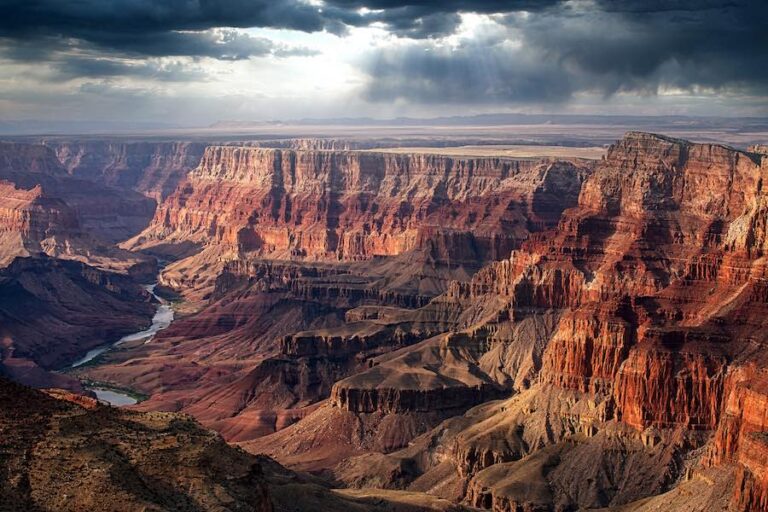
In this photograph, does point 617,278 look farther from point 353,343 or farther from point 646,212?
point 353,343

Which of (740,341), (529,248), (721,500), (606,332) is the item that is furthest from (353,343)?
(721,500)

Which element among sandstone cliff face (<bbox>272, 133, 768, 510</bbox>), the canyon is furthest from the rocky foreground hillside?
sandstone cliff face (<bbox>272, 133, 768, 510</bbox>)

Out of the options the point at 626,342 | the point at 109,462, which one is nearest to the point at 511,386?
the point at 626,342

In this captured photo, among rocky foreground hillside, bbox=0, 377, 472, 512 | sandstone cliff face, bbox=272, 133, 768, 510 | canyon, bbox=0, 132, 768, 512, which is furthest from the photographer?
sandstone cliff face, bbox=272, 133, 768, 510

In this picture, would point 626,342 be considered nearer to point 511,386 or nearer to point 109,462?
point 511,386

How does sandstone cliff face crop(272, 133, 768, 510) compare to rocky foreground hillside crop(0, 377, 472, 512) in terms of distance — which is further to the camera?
sandstone cliff face crop(272, 133, 768, 510)

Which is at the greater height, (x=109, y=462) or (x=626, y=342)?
(x=109, y=462)

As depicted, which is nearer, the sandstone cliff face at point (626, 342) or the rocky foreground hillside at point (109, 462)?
the rocky foreground hillside at point (109, 462)

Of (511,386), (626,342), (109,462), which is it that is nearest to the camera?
(109,462)

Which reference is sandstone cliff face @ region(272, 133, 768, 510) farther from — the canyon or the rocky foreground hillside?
the rocky foreground hillside

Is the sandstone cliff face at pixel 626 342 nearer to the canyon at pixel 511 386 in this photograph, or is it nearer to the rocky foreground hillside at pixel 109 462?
the canyon at pixel 511 386

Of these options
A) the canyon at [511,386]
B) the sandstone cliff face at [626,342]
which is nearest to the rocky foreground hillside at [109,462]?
the canyon at [511,386]
